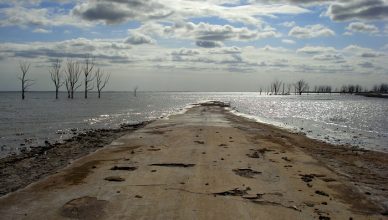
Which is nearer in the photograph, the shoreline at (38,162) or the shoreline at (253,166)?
the shoreline at (253,166)

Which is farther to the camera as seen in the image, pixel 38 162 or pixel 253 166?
pixel 38 162

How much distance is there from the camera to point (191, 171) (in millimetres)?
12398

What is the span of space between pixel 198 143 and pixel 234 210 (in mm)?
10464

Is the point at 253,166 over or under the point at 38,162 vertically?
over

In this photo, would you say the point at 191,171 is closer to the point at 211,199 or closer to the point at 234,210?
the point at 211,199

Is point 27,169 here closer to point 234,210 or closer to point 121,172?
point 121,172

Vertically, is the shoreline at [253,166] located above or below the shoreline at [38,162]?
above

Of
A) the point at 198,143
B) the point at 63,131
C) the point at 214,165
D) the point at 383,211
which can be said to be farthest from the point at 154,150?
the point at 63,131

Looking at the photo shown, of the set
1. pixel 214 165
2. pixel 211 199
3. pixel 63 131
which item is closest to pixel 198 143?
pixel 214 165

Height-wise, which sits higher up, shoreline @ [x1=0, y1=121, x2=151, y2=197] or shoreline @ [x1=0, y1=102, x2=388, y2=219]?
shoreline @ [x1=0, y1=102, x2=388, y2=219]

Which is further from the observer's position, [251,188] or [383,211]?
[251,188]

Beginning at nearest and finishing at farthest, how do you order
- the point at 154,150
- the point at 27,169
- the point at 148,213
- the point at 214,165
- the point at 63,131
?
the point at 148,213, the point at 214,165, the point at 27,169, the point at 154,150, the point at 63,131

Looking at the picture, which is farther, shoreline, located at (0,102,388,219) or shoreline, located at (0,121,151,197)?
shoreline, located at (0,121,151,197)

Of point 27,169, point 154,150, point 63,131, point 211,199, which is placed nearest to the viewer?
point 211,199
